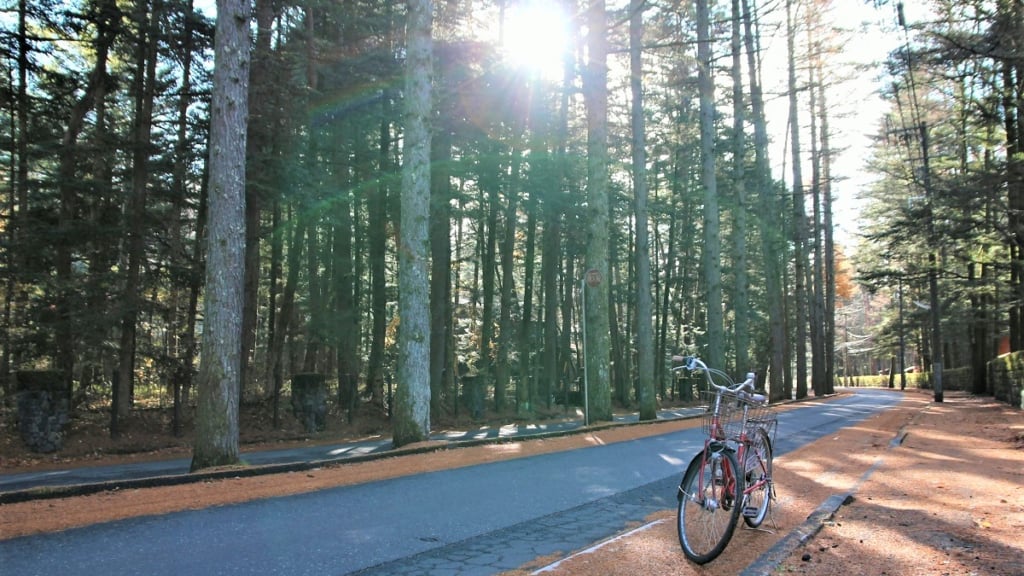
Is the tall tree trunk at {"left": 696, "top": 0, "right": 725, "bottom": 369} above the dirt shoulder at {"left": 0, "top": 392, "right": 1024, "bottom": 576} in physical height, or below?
above

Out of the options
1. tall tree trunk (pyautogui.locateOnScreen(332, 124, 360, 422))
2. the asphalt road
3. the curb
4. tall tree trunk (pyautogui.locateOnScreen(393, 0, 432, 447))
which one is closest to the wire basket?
the curb

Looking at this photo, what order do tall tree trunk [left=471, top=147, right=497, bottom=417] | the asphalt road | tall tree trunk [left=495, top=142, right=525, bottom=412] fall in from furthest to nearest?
1. tall tree trunk [left=495, top=142, right=525, bottom=412]
2. tall tree trunk [left=471, top=147, right=497, bottom=417]
3. the asphalt road

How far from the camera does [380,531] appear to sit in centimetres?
560

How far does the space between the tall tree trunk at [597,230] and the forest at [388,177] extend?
70 mm

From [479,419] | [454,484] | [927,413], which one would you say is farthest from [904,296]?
[454,484]

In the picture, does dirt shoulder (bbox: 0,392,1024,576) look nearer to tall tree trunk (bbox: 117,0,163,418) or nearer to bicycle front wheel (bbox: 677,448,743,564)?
bicycle front wheel (bbox: 677,448,743,564)

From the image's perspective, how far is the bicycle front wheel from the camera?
461cm

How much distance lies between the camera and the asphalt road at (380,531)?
4609 mm

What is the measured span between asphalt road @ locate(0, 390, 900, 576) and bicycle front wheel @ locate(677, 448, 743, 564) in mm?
972

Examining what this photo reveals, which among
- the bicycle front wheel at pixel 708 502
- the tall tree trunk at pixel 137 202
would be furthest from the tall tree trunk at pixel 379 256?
the bicycle front wheel at pixel 708 502

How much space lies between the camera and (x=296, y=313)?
27516 mm

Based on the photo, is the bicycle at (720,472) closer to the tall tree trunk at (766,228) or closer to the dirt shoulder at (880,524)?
the dirt shoulder at (880,524)

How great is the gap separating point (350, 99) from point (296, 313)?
10940 millimetres

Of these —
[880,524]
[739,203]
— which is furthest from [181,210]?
[739,203]
